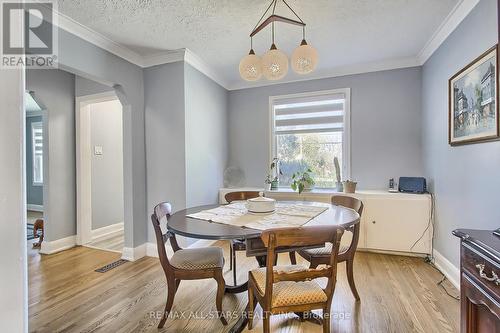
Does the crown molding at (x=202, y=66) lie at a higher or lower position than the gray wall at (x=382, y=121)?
higher

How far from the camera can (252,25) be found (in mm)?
2354

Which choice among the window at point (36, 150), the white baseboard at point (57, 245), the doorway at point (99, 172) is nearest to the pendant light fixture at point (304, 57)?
the doorway at point (99, 172)

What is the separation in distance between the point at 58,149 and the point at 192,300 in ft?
9.04

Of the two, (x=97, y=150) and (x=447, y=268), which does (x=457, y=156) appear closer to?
(x=447, y=268)

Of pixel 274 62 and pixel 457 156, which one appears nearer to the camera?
pixel 274 62

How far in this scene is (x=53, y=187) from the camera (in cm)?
322

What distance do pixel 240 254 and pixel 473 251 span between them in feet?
7.73

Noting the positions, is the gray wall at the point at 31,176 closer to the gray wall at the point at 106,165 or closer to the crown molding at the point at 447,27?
the gray wall at the point at 106,165

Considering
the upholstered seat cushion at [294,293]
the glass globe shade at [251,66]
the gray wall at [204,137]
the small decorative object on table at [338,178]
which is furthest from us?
the small decorative object on table at [338,178]

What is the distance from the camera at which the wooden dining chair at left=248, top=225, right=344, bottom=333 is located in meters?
1.22

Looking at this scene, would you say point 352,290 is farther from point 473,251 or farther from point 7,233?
point 7,233

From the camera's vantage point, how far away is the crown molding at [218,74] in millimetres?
2160

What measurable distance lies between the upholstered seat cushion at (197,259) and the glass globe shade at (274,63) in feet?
4.63

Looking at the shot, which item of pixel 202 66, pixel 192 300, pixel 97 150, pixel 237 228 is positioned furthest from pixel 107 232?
pixel 237 228
